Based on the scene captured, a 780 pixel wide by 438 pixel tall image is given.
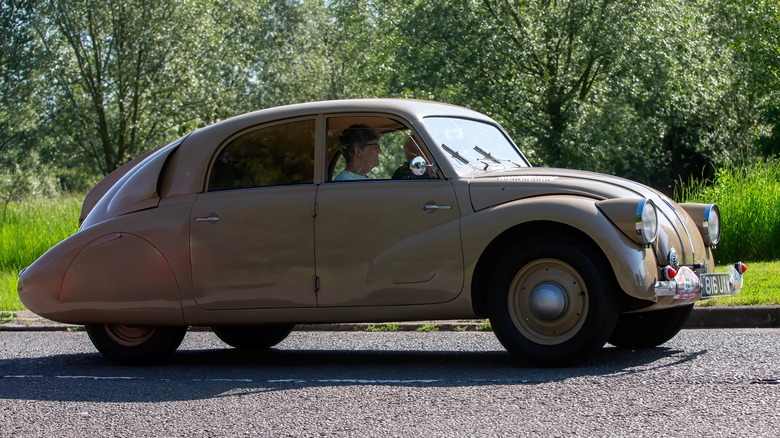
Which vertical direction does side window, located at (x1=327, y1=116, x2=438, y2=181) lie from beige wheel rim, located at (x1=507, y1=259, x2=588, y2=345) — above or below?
above

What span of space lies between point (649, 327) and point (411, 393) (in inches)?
93.1

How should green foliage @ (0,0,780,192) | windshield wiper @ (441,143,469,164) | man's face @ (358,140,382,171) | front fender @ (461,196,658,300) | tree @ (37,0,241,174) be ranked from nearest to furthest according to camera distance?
1. front fender @ (461,196,658,300)
2. windshield wiper @ (441,143,469,164)
3. man's face @ (358,140,382,171)
4. green foliage @ (0,0,780,192)
5. tree @ (37,0,241,174)

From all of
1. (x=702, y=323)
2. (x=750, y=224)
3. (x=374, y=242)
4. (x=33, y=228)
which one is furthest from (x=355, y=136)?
(x=33, y=228)

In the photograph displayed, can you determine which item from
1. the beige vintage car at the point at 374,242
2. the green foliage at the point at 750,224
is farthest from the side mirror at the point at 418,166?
the green foliage at the point at 750,224

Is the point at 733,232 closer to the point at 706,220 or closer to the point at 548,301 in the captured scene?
the point at 706,220

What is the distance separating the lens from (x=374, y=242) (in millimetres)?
7340

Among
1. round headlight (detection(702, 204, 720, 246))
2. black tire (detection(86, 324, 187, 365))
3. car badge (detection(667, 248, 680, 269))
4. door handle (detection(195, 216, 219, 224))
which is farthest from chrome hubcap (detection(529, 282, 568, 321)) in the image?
black tire (detection(86, 324, 187, 365))

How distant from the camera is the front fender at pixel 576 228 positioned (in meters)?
6.64

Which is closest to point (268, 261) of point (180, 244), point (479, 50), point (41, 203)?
point (180, 244)

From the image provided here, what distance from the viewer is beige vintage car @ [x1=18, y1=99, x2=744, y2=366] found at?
6848 millimetres

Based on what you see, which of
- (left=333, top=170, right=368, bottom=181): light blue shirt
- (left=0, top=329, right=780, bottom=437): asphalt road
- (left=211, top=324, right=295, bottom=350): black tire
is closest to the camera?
(left=0, top=329, right=780, bottom=437): asphalt road

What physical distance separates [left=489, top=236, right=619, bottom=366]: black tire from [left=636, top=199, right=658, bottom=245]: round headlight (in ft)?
0.93

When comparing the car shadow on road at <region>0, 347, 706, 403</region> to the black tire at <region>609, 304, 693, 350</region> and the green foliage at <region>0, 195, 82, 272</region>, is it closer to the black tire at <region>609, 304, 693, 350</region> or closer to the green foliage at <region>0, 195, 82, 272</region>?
the black tire at <region>609, 304, 693, 350</region>

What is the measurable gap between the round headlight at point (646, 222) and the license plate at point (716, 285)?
1.75ft
